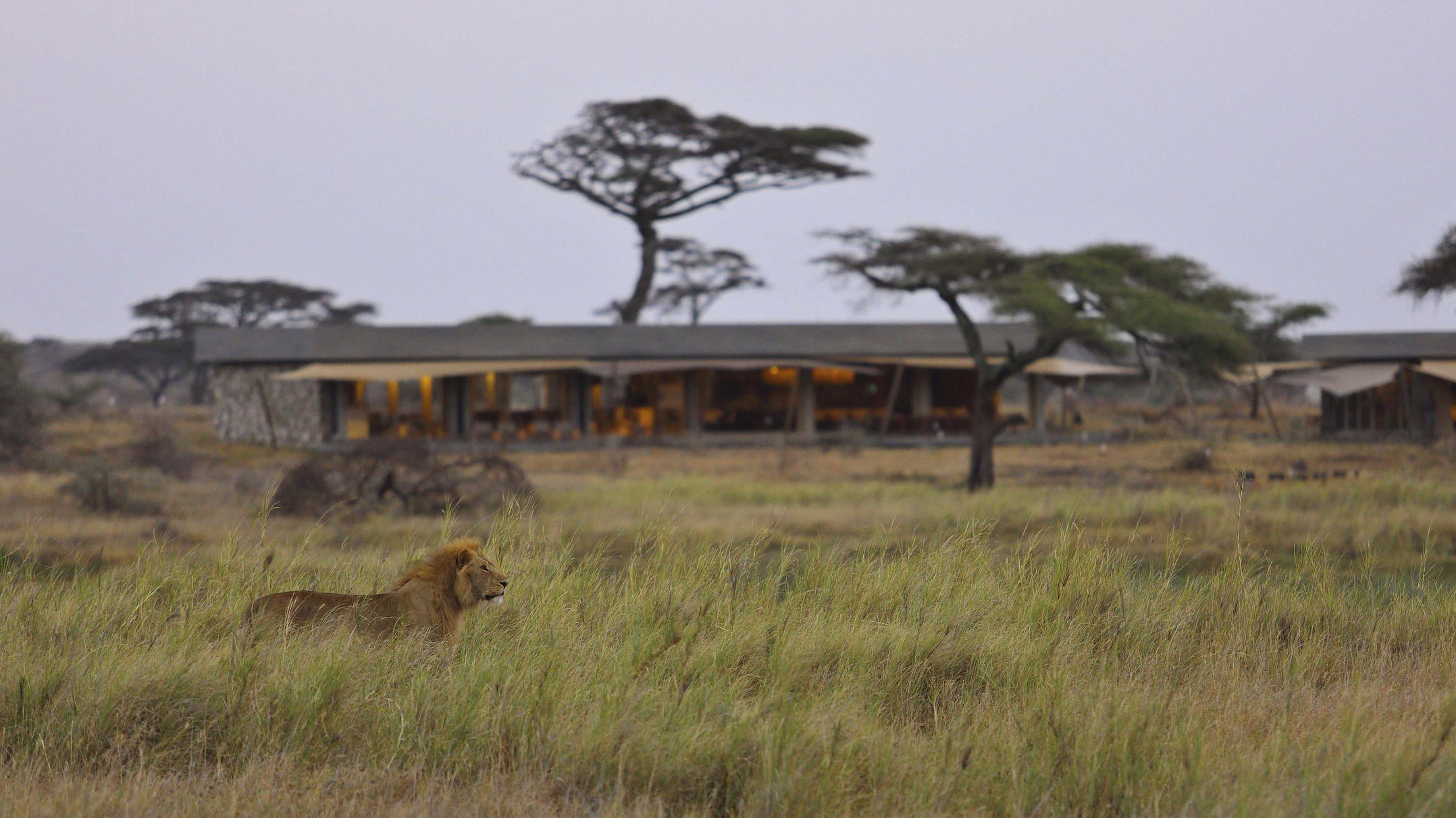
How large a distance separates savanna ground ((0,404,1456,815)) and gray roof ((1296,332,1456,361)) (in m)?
26.1

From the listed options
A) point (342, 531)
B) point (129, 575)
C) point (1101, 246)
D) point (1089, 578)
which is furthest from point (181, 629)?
point (1101, 246)

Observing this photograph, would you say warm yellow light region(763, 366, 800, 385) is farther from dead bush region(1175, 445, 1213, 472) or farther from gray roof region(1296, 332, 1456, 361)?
dead bush region(1175, 445, 1213, 472)

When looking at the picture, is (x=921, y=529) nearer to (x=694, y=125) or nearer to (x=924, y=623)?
(x=924, y=623)

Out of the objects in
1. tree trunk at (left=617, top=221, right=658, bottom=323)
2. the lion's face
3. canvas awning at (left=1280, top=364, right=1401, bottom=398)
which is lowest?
the lion's face

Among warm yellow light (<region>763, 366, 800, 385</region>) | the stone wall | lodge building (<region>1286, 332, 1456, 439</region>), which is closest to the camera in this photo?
lodge building (<region>1286, 332, 1456, 439</region>)

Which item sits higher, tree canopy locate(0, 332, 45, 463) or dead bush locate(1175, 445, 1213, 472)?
tree canopy locate(0, 332, 45, 463)

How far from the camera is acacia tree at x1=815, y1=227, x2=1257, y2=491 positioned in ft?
62.5

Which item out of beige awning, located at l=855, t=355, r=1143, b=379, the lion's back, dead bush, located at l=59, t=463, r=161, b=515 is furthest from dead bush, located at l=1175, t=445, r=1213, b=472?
the lion's back

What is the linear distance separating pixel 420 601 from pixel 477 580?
239 millimetres

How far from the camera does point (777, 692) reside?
4633mm

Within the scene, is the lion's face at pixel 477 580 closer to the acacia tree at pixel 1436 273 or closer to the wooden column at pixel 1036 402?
the acacia tree at pixel 1436 273

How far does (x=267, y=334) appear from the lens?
31172mm

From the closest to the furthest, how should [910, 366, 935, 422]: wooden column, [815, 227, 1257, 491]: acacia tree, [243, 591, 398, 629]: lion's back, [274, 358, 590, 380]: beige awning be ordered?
[243, 591, 398, 629]: lion's back
[815, 227, 1257, 491]: acacia tree
[274, 358, 590, 380]: beige awning
[910, 366, 935, 422]: wooden column

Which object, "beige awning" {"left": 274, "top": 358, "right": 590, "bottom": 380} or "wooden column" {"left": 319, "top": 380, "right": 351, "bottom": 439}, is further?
"wooden column" {"left": 319, "top": 380, "right": 351, "bottom": 439}
